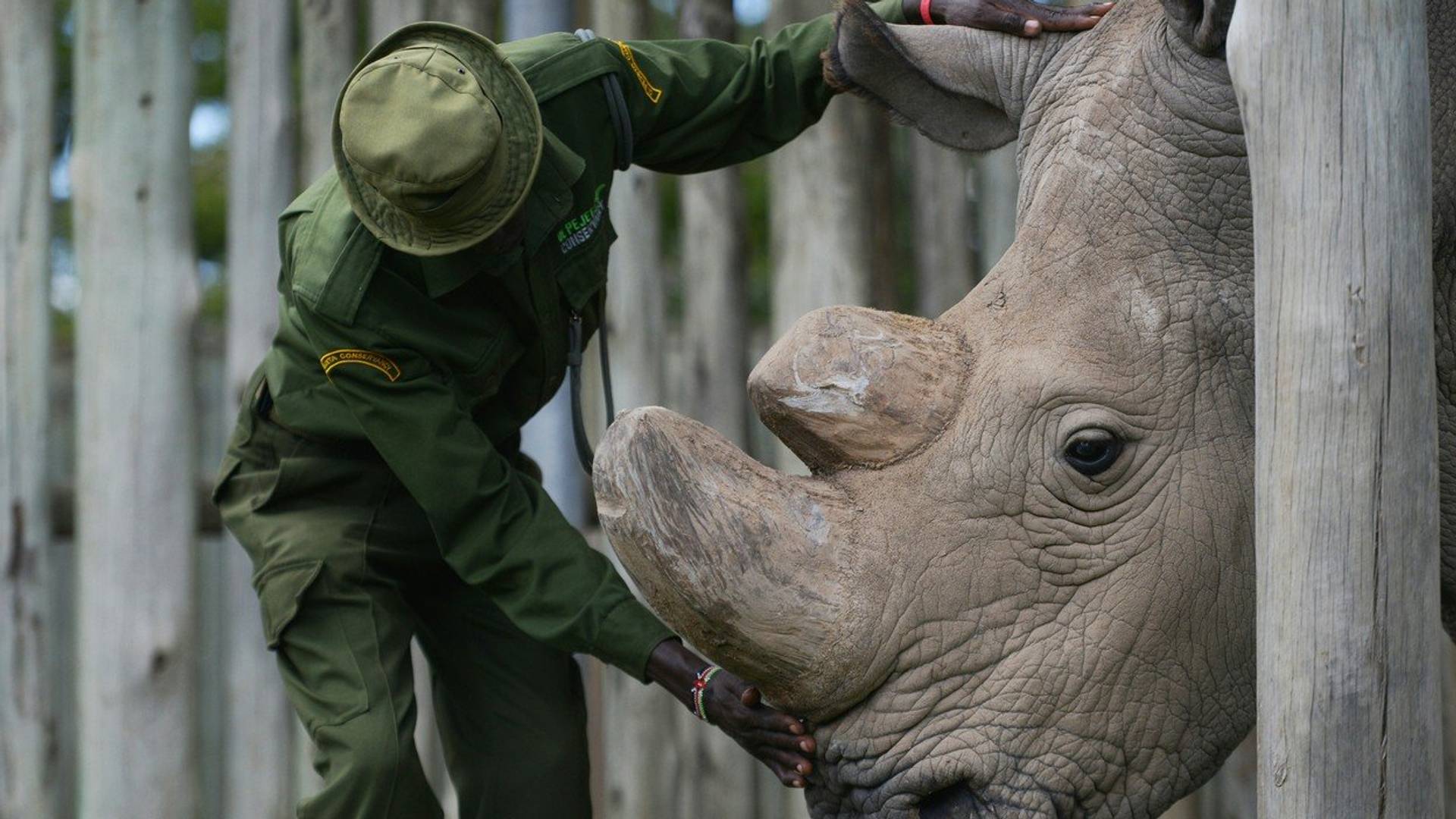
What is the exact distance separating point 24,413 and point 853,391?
3095 mm

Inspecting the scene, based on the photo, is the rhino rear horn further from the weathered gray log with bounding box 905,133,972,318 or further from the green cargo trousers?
the weathered gray log with bounding box 905,133,972,318

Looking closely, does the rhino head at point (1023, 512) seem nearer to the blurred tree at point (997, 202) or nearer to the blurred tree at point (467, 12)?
the blurred tree at point (997, 202)

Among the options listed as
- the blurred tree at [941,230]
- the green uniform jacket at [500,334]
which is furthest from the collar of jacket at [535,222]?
the blurred tree at [941,230]

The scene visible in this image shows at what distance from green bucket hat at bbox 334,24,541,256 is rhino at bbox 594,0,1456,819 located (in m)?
0.45

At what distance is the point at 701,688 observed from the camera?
257 cm

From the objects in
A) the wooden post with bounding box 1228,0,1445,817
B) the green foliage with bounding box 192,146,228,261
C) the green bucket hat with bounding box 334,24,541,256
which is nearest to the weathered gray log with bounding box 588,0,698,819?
the green bucket hat with bounding box 334,24,541,256

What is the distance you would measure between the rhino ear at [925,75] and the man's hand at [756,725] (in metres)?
1.06

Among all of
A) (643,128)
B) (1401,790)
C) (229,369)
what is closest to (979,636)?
(1401,790)

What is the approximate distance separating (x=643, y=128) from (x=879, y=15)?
1.53 ft

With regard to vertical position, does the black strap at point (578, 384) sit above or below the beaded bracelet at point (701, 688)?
above

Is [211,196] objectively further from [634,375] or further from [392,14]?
[634,375]

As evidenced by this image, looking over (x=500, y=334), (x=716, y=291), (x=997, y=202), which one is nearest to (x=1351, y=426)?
(x=500, y=334)

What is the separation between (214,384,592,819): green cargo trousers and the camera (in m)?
2.94

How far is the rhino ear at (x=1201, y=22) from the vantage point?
2469mm
